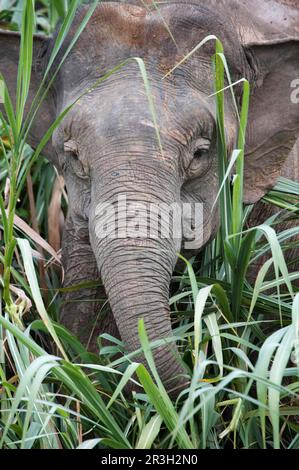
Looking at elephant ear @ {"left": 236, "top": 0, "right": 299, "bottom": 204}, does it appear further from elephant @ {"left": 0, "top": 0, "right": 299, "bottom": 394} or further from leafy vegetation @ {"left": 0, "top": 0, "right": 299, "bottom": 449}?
leafy vegetation @ {"left": 0, "top": 0, "right": 299, "bottom": 449}

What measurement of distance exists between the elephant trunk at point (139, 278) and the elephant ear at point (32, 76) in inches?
35.6

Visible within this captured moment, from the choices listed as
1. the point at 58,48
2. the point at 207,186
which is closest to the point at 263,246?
the point at 207,186

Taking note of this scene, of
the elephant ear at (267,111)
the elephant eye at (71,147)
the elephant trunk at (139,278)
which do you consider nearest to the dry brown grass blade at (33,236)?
the elephant eye at (71,147)

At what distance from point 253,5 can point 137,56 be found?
2.33ft

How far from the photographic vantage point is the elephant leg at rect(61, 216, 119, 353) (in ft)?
16.5

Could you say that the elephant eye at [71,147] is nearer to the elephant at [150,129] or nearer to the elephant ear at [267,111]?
the elephant at [150,129]

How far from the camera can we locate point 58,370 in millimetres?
3959

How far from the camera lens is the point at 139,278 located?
13.6 feet

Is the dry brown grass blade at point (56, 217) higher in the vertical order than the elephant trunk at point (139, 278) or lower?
lower

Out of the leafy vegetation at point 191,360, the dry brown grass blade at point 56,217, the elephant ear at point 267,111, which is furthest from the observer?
the dry brown grass blade at point 56,217

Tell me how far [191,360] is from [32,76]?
1.35 metres

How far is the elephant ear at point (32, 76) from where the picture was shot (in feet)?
16.5

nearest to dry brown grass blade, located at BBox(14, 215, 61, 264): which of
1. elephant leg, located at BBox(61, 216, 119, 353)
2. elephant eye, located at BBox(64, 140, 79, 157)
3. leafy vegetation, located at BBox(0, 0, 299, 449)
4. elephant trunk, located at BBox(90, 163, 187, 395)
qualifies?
elephant leg, located at BBox(61, 216, 119, 353)

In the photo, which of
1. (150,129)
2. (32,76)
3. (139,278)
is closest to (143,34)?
(150,129)
